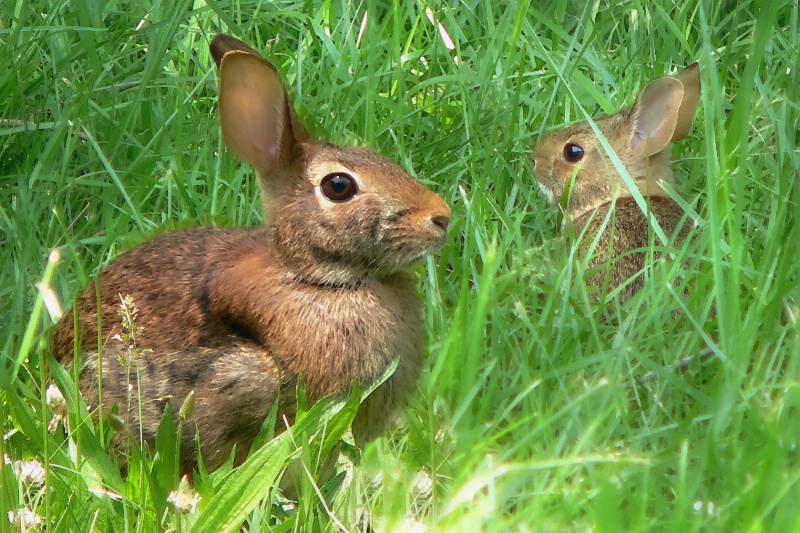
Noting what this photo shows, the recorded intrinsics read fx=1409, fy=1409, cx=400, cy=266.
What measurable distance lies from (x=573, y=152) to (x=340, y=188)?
7.41ft

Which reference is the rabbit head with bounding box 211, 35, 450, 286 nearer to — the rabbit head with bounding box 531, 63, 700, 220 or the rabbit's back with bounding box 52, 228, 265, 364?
the rabbit's back with bounding box 52, 228, 265, 364

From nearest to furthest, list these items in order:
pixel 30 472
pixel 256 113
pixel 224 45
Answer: pixel 30 472 < pixel 256 113 < pixel 224 45

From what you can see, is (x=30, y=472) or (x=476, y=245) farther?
(x=476, y=245)

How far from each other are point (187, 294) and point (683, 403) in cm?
143

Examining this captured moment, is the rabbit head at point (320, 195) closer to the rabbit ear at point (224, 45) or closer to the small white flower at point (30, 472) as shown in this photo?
the rabbit ear at point (224, 45)

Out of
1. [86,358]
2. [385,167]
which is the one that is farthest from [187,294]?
[385,167]

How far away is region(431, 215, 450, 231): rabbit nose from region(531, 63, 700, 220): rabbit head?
65.0 inches

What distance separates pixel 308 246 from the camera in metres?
3.88

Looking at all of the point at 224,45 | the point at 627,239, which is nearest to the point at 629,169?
the point at 627,239

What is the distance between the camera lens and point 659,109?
548 cm

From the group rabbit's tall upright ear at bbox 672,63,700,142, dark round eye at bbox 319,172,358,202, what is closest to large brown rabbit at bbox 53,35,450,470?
dark round eye at bbox 319,172,358,202

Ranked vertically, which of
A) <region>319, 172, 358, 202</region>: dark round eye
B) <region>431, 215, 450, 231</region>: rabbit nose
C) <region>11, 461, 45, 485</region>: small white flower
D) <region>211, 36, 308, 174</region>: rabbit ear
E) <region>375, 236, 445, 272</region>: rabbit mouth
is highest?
<region>211, 36, 308, 174</region>: rabbit ear

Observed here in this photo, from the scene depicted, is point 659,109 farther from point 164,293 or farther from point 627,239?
point 164,293

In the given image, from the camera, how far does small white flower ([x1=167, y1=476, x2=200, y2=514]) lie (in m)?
3.33
